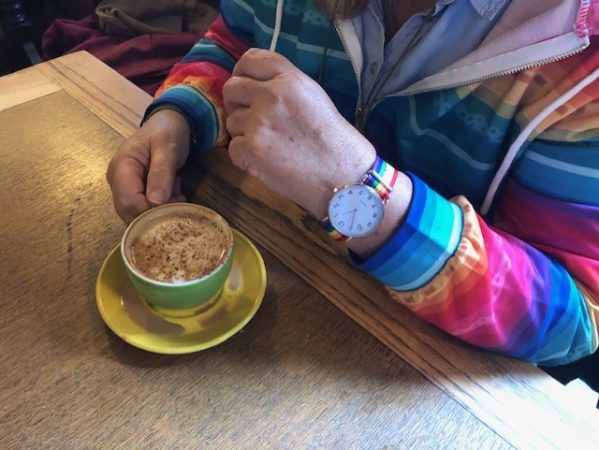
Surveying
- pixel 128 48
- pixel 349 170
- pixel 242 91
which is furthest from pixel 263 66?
pixel 128 48

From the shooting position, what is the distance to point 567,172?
0.64 m

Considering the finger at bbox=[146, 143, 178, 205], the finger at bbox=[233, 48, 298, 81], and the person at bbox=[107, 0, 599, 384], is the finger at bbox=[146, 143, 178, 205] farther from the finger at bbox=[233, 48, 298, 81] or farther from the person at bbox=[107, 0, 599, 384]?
the finger at bbox=[233, 48, 298, 81]

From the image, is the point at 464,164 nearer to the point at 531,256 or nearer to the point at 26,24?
the point at 531,256

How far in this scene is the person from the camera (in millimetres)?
620

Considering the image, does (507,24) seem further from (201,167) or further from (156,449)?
(156,449)

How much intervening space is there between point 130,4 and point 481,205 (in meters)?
1.36

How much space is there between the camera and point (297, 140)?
64 centimetres

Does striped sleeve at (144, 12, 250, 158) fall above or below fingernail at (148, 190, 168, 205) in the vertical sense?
above

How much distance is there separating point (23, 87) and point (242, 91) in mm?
547

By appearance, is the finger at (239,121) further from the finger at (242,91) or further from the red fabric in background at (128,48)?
the red fabric in background at (128,48)

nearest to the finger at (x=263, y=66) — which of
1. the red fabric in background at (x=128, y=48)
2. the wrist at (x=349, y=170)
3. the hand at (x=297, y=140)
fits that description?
the hand at (x=297, y=140)

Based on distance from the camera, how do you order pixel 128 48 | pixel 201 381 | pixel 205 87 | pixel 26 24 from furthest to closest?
pixel 26 24 → pixel 128 48 → pixel 205 87 → pixel 201 381

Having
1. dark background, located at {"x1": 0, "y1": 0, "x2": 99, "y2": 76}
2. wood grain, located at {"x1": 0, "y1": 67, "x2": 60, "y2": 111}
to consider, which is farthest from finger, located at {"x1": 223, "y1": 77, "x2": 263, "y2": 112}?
dark background, located at {"x1": 0, "y1": 0, "x2": 99, "y2": 76}

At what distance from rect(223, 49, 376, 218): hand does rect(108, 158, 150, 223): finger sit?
0.54 feet
